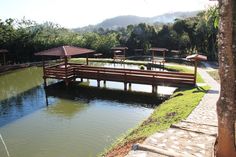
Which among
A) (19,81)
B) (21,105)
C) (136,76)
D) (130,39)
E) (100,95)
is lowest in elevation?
(21,105)

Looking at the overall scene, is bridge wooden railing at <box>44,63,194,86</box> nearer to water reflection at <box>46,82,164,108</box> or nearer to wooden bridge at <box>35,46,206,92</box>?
wooden bridge at <box>35,46,206,92</box>

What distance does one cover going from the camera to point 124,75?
1794 cm

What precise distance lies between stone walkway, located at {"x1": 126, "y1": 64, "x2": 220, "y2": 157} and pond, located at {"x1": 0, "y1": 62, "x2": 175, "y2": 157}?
9.08 feet

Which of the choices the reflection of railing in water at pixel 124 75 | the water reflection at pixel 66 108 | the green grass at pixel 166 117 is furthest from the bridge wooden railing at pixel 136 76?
the water reflection at pixel 66 108

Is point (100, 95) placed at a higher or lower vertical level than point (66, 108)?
higher

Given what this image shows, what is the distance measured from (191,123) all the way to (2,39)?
2498cm

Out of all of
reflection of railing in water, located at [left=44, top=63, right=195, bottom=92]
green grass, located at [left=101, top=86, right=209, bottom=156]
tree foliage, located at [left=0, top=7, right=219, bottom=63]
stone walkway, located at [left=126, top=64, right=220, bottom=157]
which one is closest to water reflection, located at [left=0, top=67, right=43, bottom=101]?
reflection of railing in water, located at [left=44, top=63, right=195, bottom=92]

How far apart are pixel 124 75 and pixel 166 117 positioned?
7836 mm

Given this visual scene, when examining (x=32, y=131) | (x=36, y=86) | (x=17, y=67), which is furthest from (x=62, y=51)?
(x=17, y=67)

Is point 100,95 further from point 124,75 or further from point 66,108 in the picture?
point 66,108

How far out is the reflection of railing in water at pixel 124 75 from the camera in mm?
16442

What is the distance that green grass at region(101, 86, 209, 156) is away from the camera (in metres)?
8.95

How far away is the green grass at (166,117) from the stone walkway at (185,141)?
0.57m

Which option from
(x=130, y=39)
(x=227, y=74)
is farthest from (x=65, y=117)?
(x=130, y=39)
